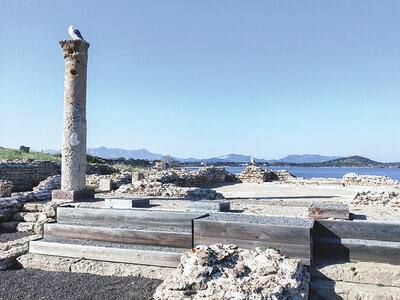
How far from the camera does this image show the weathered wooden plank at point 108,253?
611cm

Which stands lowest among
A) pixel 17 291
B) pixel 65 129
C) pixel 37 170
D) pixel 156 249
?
pixel 17 291

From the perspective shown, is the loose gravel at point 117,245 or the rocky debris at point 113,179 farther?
the rocky debris at point 113,179

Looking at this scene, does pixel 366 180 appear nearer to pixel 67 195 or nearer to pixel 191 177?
pixel 191 177

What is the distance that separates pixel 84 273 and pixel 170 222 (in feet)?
6.10

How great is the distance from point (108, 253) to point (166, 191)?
5367 millimetres

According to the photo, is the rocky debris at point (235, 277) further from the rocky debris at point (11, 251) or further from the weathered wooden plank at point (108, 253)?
the rocky debris at point (11, 251)

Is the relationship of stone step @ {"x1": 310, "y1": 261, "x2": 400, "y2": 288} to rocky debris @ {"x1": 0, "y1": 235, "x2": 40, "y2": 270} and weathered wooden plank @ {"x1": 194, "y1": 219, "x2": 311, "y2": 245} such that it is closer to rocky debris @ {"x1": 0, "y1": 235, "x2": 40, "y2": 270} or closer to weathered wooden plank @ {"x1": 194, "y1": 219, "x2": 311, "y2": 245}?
weathered wooden plank @ {"x1": 194, "y1": 219, "x2": 311, "y2": 245}

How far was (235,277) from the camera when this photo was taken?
4441 mm

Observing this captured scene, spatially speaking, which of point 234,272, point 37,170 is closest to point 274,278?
point 234,272

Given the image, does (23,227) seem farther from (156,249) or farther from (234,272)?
(234,272)

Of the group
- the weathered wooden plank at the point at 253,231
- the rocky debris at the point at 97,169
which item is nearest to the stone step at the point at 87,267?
the weathered wooden plank at the point at 253,231

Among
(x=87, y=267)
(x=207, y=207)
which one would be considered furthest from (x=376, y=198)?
(x=87, y=267)

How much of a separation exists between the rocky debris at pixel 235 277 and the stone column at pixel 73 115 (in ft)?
23.6

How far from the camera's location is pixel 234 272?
4.52 meters
